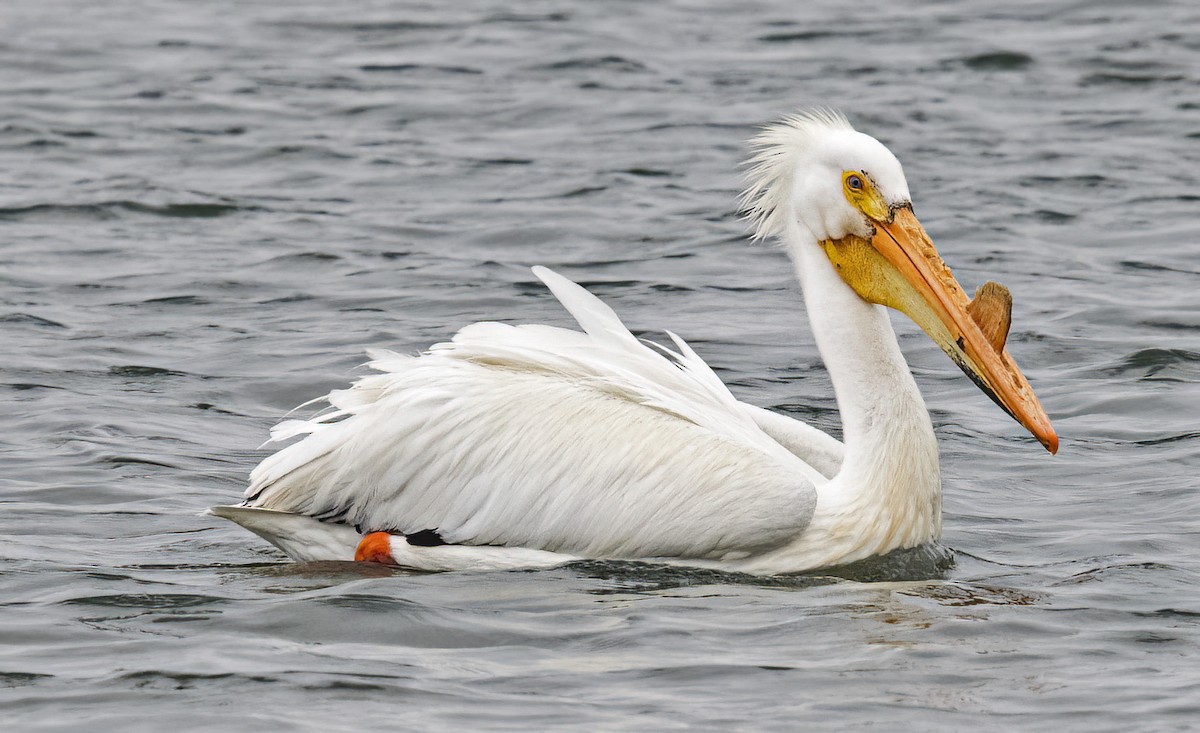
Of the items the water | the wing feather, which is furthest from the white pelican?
the water

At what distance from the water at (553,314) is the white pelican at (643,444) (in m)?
0.14

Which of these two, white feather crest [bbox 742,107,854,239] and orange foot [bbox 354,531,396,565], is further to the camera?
white feather crest [bbox 742,107,854,239]

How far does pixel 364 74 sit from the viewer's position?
44.1ft

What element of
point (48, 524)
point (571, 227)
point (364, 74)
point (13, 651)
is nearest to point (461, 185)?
point (571, 227)

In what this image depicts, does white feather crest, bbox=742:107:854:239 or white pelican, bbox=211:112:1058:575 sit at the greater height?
white feather crest, bbox=742:107:854:239

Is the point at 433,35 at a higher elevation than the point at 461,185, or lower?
higher

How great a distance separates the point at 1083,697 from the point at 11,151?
8.78m

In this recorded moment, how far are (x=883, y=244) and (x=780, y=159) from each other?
0.42 meters

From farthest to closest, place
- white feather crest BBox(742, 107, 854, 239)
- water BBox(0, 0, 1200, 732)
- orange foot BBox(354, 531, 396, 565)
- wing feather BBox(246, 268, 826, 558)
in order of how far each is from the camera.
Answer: white feather crest BBox(742, 107, 854, 239)
orange foot BBox(354, 531, 396, 565)
wing feather BBox(246, 268, 826, 558)
water BBox(0, 0, 1200, 732)

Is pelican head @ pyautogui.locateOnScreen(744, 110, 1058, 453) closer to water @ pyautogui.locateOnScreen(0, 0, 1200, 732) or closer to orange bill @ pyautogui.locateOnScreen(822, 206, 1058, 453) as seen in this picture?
orange bill @ pyautogui.locateOnScreen(822, 206, 1058, 453)

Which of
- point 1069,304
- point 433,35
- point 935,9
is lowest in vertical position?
point 1069,304

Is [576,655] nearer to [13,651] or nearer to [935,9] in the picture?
[13,651]

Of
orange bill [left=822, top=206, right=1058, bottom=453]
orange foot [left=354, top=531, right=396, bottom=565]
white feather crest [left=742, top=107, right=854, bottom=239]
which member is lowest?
orange foot [left=354, top=531, right=396, bottom=565]

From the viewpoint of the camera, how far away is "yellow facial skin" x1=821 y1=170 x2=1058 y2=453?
543cm
